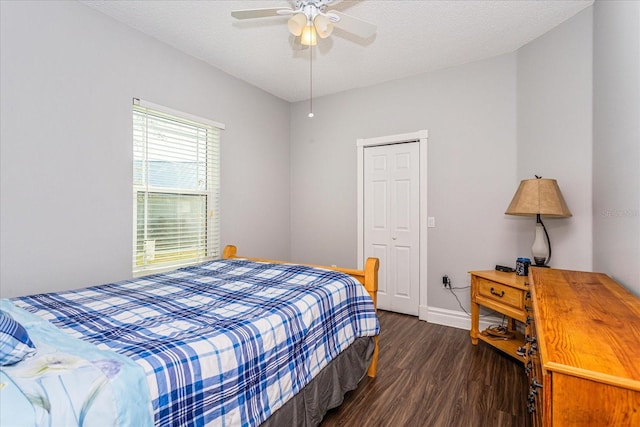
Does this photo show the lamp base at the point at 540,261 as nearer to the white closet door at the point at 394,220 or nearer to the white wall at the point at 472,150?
the white wall at the point at 472,150

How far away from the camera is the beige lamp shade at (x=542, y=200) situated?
220 centimetres

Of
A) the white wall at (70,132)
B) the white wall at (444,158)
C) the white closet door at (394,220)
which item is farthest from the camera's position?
the white closet door at (394,220)

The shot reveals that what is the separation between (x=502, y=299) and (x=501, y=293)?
0.16 ft

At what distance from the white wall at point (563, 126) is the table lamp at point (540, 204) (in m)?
0.14

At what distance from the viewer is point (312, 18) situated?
75.9 inches

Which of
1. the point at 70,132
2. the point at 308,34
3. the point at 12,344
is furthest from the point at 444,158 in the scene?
the point at 12,344

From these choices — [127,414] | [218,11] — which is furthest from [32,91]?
[127,414]

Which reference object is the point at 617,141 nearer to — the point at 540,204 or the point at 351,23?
the point at 540,204

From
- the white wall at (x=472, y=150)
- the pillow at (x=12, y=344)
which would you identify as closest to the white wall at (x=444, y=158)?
the white wall at (x=472, y=150)

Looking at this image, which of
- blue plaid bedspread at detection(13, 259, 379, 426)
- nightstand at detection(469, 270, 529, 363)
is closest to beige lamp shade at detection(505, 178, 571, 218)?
nightstand at detection(469, 270, 529, 363)

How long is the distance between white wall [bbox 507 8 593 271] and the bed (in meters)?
1.60

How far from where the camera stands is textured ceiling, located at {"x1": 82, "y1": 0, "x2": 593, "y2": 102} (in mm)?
2229

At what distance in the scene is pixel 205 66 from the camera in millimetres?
3061

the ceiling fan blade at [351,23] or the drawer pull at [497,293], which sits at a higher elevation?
the ceiling fan blade at [351,23]
